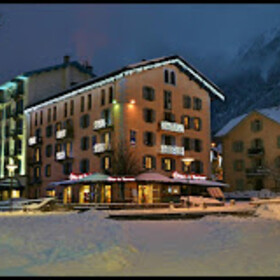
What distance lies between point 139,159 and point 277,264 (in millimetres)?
32285

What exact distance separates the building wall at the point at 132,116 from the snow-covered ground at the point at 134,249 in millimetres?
24987

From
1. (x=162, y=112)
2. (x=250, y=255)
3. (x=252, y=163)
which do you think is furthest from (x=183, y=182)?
(x=250, y=255)

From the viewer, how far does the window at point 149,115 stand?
1758 inches

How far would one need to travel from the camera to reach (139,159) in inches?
1702

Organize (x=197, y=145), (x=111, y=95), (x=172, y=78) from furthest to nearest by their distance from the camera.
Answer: (x=197, y=145) < (x=172, y=78) < (x=111, y=95)

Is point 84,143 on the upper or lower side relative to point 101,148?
upper

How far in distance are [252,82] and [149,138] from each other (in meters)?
99.2

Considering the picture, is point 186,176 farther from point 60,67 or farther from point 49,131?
point 60,67

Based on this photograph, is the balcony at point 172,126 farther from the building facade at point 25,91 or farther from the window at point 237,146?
the building facade at point 25,91

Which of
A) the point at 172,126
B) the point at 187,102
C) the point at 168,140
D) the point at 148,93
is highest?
the point at 148,93

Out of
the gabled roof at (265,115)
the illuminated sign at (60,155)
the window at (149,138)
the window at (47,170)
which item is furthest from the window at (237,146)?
the window at (47,170)

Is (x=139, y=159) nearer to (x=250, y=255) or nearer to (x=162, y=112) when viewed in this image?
(x=162, y=112)

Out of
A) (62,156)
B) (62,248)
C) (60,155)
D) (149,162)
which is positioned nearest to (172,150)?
(149,162)

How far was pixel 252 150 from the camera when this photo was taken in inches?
2309
